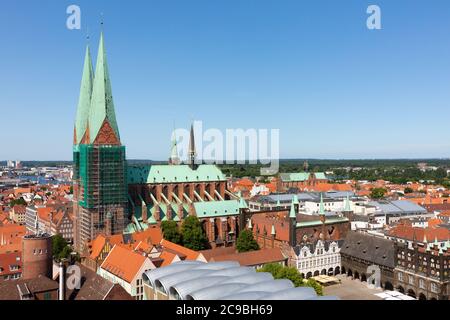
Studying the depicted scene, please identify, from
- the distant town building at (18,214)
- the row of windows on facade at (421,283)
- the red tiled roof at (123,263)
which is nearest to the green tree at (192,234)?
the red tiled roof at (123,263)

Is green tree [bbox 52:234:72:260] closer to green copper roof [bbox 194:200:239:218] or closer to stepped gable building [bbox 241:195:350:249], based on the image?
green copper roof [bbox 194:200:239:218]

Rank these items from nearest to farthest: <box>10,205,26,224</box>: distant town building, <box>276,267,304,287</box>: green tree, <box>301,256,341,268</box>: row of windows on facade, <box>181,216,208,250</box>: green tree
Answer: <box>276,267,304,287</box>: green tree, <box>301,256,341,268</box>: row of windows on facade, <box>181,216,208,250</box>: green tree, <box>10,205,26,224</box>: distant town building

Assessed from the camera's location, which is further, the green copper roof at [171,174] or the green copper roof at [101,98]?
the green copper roof at [171,174]

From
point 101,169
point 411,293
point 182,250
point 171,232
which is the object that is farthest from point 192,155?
point 411,293

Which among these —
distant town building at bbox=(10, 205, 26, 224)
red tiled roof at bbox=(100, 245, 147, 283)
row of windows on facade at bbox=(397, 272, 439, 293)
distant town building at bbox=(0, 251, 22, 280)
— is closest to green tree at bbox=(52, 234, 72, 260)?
distant town building at bbox=(0, 251, 22, 280)

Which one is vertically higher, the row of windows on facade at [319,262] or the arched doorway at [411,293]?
the row of windows on facade at [319,262]

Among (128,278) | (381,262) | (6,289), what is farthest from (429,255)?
(6,289)

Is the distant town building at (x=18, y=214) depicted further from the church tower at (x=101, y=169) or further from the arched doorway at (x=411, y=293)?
the arched doorway at (x=411, y=293)

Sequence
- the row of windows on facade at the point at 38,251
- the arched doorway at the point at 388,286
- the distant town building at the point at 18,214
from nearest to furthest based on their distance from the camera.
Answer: the row of windows on facade at the point at 38,251 < the arched doorway at the point at 388,286 < the distant town building at the point at 18,214
